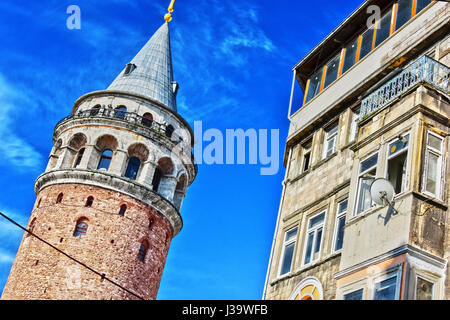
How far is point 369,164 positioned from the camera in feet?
56.8

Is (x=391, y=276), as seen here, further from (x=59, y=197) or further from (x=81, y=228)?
(x=59, y=197)

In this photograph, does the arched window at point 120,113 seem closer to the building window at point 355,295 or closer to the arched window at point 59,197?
the arched window at point 59,197

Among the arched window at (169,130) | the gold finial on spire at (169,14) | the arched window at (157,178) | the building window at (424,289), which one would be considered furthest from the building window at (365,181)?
the gold finial on spire at (169,14)

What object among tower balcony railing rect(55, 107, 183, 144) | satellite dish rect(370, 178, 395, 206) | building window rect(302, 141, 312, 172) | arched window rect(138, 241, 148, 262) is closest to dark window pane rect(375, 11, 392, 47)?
building window rect(302, 141, 312, 172)

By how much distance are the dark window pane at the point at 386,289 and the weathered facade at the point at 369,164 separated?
0.07 feet

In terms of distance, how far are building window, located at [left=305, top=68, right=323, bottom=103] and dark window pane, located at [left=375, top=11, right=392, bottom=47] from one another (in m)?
2.83

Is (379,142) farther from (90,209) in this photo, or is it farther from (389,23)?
(90,209)

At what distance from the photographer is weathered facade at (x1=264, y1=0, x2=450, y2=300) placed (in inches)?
591

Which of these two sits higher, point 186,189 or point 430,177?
point 186,189

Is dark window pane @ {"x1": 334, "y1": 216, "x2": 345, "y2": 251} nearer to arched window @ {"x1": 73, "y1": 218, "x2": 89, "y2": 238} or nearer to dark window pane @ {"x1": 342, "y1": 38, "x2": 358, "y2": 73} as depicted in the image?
dark window pane @ {"x1": 342, "y1": 38, "x2": 358, "y2": 73}
